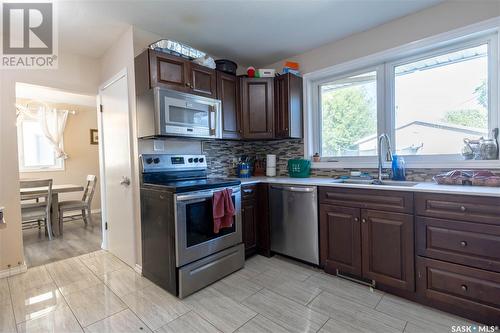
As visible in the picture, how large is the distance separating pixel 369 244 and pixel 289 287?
0.77 meters

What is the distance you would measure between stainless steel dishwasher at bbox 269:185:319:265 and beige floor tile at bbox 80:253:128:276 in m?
1.70

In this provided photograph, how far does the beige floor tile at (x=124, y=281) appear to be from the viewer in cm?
207

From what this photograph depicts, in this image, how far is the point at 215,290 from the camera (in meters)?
2.03

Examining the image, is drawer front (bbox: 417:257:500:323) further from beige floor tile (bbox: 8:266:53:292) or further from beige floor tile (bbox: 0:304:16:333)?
beige floor tile (bbox: 8:266:53:292)

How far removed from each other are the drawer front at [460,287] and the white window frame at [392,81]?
0.87m

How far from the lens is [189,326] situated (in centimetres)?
158

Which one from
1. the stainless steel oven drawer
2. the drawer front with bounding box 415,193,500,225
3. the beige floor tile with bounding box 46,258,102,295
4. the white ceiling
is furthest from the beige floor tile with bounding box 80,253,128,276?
the drawer front with bounding box 415,193,500,225

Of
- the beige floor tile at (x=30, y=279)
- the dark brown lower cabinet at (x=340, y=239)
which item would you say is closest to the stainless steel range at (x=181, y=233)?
the dark brown lower cabinet at (x=340, y=239)

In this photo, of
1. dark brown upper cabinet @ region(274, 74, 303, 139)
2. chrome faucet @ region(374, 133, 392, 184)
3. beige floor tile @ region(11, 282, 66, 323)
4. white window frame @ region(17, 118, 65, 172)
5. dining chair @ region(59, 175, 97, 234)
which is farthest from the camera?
white window frame @ region(17, 118, 65, 172)

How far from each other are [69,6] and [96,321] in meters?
2.44

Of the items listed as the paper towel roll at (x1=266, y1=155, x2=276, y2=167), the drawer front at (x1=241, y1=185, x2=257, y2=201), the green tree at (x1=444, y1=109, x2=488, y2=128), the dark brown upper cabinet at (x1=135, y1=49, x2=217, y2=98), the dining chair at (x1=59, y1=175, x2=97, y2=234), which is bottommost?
the dining chair at (x1=59, y1=175, x2=97, y2=234)

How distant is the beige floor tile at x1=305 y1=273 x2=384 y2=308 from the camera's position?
1.85 metres

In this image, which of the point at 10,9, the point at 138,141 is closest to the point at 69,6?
the point at 10,9

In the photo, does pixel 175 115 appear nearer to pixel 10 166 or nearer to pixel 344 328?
pixel 10 166
